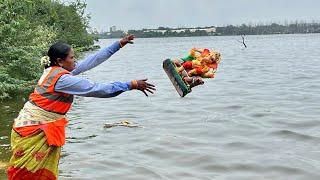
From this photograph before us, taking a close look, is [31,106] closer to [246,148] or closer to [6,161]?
[6,161]

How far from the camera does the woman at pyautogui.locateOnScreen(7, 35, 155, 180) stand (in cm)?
495

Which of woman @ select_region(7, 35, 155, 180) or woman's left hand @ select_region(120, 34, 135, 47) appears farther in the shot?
woman's left hand @ select_region(120, 34, 135, 47)

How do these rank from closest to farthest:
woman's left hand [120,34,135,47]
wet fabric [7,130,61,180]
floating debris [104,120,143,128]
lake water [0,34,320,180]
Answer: wet fabric [7,130,61,180] < woman's left hand [120,34,135,47] < lake water [0,34,320,180] < floating debris [104,120,143,128]

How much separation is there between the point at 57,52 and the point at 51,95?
47 centimetres

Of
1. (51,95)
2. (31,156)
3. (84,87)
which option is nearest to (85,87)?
(84,87)

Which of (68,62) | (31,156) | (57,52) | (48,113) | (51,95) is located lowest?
(31,156)

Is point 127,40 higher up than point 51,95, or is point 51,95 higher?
point 127,40

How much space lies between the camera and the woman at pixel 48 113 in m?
4.95

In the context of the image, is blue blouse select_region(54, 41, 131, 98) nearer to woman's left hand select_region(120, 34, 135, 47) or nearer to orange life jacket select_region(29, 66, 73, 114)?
orange life jacket select_region(29, 66, 73, 114)

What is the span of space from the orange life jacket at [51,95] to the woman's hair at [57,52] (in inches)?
5.0

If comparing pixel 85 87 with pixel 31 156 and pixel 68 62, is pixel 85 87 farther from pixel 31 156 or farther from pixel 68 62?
pixel 31 156

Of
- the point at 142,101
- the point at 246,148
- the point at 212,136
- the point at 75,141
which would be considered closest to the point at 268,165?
the point at 246,148

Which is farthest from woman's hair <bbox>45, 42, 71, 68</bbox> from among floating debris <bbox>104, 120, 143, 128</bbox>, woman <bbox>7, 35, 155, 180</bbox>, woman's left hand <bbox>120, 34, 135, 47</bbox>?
floating debris <bbox>104, 120, 143, 128</bbox>

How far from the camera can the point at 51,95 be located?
5.04 meters
